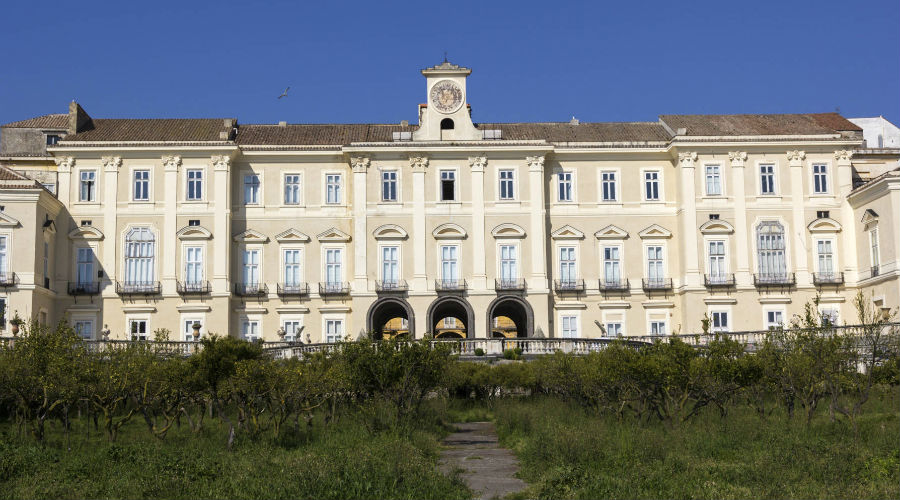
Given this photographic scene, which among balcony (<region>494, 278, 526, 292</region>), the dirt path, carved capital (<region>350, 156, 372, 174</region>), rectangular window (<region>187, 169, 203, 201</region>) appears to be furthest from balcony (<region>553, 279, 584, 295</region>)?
the dirt path

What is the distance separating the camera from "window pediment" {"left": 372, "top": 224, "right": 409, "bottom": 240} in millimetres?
48844

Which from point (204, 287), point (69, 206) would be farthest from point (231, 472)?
point (69, 206)

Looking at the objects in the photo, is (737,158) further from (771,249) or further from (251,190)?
(251,190)

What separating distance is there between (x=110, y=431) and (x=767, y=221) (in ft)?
107

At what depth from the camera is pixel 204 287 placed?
47.7 metres

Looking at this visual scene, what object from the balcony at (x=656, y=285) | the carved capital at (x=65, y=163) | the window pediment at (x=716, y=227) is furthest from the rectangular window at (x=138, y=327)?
the window pediment at (x=716, y=227)

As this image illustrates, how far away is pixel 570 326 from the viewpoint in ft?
161

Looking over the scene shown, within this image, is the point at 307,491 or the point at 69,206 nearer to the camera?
the point at 307,491

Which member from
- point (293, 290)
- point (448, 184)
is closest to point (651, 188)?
point (448, 184)

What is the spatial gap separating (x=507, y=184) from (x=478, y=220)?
6.88 feet

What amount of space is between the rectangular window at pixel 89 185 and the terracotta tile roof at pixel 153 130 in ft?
4.91

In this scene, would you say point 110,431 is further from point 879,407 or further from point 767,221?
point 767,221

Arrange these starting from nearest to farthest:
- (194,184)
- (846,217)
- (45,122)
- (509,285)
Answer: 1. (509,285)
2. (194,184)
3. (846,217)
4. (45,122)

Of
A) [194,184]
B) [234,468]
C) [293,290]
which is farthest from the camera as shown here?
[194,184]
